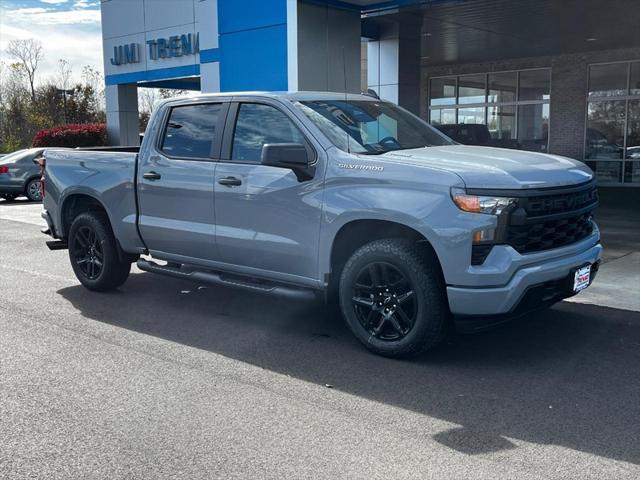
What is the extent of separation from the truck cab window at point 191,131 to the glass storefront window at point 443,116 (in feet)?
66.4

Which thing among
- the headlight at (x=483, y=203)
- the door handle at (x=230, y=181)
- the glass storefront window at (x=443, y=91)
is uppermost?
the glass storefront window at (x=443, y=91)

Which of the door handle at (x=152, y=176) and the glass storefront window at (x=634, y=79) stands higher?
the glass storefront window at (x=634, y=79)

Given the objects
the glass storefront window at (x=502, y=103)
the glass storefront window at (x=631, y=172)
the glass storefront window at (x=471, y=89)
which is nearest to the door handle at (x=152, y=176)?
the glass storefront window at (x=502, y=103)

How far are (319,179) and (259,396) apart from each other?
1.79 m

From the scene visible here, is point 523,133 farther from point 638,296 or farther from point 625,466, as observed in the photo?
point 625,466

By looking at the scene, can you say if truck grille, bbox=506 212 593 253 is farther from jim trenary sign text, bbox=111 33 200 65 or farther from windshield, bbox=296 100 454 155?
jim trenary sign text, bbox=111 33 200 65

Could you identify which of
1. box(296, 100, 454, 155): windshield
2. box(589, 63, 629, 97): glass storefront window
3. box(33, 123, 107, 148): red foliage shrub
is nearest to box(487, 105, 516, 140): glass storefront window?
box(589, 63, 629, 97): glass storefront window

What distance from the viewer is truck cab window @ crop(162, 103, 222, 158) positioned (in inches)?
257

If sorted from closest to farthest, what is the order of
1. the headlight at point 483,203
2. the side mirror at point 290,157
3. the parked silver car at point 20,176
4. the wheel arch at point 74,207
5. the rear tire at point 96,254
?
the headlight at point 483,203 → the side mirror at point 290,157 → the rear tire at point 96,254 → the wheel arch at point 74,207 → the parked silver car at point 20,176

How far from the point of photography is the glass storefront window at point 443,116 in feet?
85.6

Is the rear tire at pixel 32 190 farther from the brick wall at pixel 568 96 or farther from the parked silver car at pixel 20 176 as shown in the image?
the brick wall at pixel 568 96

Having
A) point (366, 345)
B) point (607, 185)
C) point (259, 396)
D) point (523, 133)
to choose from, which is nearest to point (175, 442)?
point (259, 396)

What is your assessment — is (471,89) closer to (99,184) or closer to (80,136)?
(80,136)

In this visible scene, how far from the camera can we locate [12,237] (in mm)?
12367
